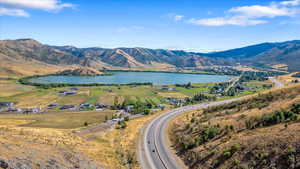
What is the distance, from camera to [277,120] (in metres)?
52.5

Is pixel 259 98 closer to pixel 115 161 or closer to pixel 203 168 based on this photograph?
pixel 203 168

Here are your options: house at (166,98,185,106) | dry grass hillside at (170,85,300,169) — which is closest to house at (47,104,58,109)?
house at (166,98,185,106)

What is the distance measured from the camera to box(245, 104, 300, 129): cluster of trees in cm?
5184

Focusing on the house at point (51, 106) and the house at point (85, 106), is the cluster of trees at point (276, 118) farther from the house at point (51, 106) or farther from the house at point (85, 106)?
the house at point (51, 106)

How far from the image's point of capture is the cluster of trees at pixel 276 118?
170 ft

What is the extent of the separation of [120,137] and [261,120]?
44136 millimetres

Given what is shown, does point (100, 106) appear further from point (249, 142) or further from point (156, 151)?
point (249, 142)

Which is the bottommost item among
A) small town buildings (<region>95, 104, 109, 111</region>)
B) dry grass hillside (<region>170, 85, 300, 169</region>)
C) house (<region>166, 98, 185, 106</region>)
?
small town buildings (<region>95, 104, 109, 111</region>)

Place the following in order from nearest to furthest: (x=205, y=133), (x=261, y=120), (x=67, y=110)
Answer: (x=261, y=120) → (x=205, y=133) → (x=67, y=110)

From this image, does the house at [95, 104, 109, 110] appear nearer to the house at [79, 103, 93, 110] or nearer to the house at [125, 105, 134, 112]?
the house at [79, 103, 93, 110]

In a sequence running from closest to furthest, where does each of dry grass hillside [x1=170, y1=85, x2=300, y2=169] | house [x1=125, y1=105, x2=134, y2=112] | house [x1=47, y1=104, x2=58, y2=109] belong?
dry grass hillside [x1=170, y1=85, x2=300, y2=169], house [x1=125, y1=105, x2=134, y2=112], house [x1=47, y1=104, x2=58, y2=109]

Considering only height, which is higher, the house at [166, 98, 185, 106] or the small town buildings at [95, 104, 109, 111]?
the house at [166, 98, 185, 106]

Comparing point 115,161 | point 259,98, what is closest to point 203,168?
point 115,161

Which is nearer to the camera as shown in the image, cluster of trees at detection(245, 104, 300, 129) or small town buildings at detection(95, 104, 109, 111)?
cluster of trees at detection(245, 104, 300, 129)
